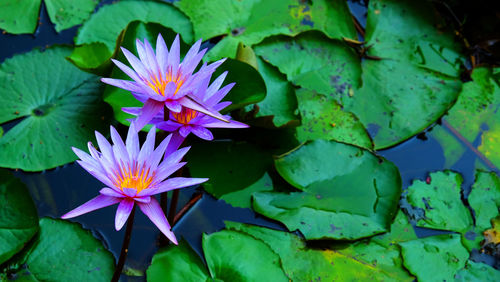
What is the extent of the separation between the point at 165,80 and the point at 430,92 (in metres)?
1.92

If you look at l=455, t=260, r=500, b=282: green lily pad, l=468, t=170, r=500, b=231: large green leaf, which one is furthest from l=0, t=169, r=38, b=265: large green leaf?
l=468, t=170, r=500, b=231: large green leaf

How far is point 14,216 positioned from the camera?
206 cm

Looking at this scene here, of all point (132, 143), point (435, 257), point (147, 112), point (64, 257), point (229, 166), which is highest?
point (147, 112)

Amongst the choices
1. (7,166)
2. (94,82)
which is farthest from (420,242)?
(7,166)

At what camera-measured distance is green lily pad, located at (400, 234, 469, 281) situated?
7.51 feet

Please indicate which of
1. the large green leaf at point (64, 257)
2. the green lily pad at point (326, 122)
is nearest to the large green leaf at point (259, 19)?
the green lily pad at point (326, 122)

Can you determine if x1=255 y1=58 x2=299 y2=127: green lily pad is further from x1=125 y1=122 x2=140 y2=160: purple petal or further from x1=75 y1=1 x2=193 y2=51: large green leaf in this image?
x1=125 y1=122 x2=140 y2=160: purple petal

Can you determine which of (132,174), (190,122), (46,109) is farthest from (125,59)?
(132,174)

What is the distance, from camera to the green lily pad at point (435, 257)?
7.51ft

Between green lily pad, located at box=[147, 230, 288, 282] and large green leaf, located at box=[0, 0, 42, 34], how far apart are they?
1839 millimetres

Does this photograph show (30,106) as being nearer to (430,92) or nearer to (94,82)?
(94,82)

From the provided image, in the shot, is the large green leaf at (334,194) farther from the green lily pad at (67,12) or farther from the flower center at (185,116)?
the green lily pad at (67,12)

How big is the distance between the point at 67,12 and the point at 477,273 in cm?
291

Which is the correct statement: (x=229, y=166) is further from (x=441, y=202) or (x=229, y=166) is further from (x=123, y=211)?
(x=441, y=202)
